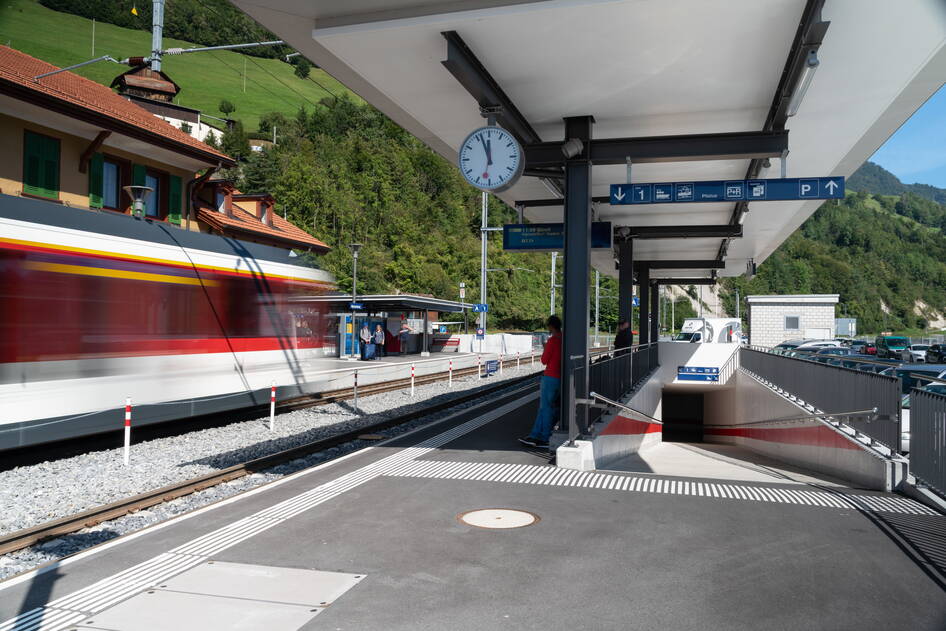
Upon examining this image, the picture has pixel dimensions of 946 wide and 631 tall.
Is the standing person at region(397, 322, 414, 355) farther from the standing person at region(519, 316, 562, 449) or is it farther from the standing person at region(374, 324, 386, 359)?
the standing person at region(519, 316, 562, 449)

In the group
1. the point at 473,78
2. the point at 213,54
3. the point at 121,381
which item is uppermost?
the point at 213,54

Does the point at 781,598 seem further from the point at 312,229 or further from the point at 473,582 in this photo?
the point at 312,229

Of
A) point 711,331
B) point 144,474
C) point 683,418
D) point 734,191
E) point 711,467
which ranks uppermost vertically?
point 734,191

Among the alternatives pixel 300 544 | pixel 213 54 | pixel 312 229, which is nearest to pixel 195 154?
pixel 300 544

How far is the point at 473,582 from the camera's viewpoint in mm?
4617

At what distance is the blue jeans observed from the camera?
403 inches

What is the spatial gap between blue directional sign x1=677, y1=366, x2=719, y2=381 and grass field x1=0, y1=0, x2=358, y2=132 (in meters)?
86.7

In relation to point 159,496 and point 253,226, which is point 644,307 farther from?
point 159,496

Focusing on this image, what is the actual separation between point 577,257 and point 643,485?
146 inches

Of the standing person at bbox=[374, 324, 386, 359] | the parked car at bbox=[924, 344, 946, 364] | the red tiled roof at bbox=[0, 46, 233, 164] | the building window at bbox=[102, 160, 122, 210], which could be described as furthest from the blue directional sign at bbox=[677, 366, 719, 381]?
the building window at bbox=[102, 160, 122, 210]

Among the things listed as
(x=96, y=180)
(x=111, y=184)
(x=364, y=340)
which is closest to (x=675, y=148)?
(x=96, y=180)

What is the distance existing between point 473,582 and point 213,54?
517 ft

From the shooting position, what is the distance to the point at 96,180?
22.5m

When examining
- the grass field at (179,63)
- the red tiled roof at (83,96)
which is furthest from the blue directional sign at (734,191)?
the grass field at (179,63)
